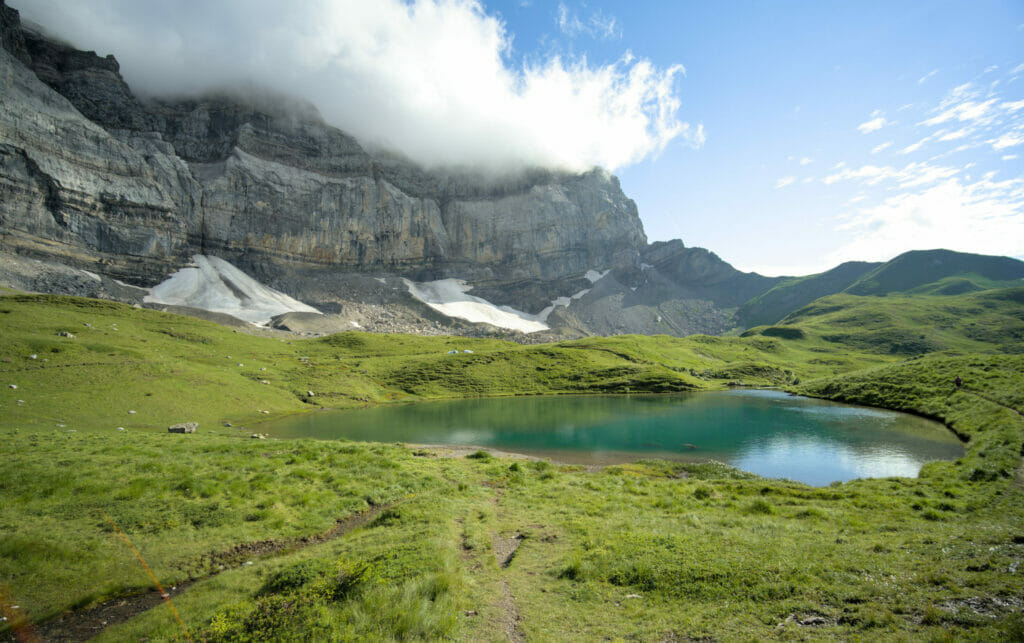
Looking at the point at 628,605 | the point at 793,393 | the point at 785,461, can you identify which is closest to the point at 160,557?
the point at 628,605

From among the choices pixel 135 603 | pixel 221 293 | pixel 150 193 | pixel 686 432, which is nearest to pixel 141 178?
pixel 150 193

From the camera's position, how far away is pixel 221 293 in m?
153

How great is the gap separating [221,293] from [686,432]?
167m

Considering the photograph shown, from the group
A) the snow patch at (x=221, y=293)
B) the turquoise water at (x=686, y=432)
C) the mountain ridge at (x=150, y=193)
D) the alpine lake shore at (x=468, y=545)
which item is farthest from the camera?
the snow patch at (x=221, y=293)

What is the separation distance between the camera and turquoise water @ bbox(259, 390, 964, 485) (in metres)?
33.1

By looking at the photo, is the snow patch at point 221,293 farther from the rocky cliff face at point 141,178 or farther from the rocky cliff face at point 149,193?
the rocky cliff face at point 141,178

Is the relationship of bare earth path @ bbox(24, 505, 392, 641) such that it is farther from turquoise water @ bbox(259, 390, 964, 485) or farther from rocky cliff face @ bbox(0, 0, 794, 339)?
rocky cliff face @ bbox(0, 0, 794, 339)

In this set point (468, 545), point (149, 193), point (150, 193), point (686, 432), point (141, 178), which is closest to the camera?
point (468, 545)

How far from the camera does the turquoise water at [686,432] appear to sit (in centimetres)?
3306

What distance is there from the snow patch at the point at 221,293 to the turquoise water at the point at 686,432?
112167mm

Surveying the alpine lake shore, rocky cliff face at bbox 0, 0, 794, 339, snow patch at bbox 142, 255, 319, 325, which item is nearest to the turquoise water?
the alpine lake shore

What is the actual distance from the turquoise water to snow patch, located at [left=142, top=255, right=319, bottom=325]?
368ft

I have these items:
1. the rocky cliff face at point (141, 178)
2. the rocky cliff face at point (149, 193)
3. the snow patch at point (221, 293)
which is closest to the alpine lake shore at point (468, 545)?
the snow patch at point (221, 293)

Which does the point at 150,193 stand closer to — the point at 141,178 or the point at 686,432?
the point at 141,178
